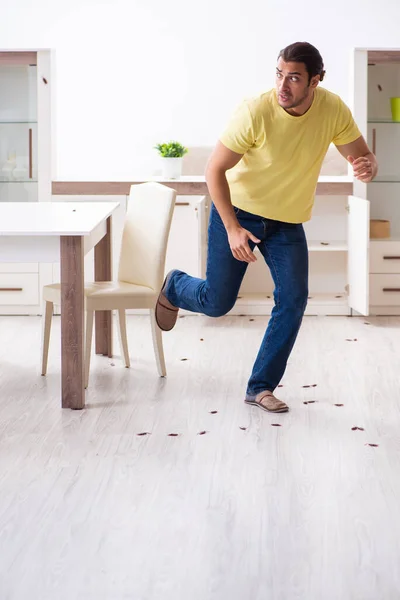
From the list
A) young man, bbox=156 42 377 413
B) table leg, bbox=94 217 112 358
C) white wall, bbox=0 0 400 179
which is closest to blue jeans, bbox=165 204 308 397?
young man, bbox=156 42 377 413

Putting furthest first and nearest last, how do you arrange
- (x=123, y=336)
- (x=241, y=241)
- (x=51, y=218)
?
(x=123, y=336)
(x=51, y=218)
(x=241, y=241)

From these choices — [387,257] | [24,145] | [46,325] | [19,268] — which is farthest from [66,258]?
[387,257]

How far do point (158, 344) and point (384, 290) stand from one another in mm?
1842

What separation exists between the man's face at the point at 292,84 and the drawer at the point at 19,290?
2531 mm

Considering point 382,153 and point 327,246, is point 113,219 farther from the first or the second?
point 382,153

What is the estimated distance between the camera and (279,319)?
3.29 m

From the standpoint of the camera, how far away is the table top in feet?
10.7

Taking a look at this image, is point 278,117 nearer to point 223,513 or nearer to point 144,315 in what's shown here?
point 223,513

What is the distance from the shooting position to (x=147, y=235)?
150 inches

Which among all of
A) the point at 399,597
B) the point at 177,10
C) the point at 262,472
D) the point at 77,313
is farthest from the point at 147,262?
the point at 177,10

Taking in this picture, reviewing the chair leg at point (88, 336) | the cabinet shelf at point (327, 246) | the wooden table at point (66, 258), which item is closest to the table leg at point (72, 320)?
the wooden table at point (66, 258)

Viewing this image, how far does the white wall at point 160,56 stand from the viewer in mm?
5586

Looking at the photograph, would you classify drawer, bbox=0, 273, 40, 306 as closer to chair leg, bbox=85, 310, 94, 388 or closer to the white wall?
the white wall

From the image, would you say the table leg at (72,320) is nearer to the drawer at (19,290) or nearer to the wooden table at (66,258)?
the wooden table at (66,258)
